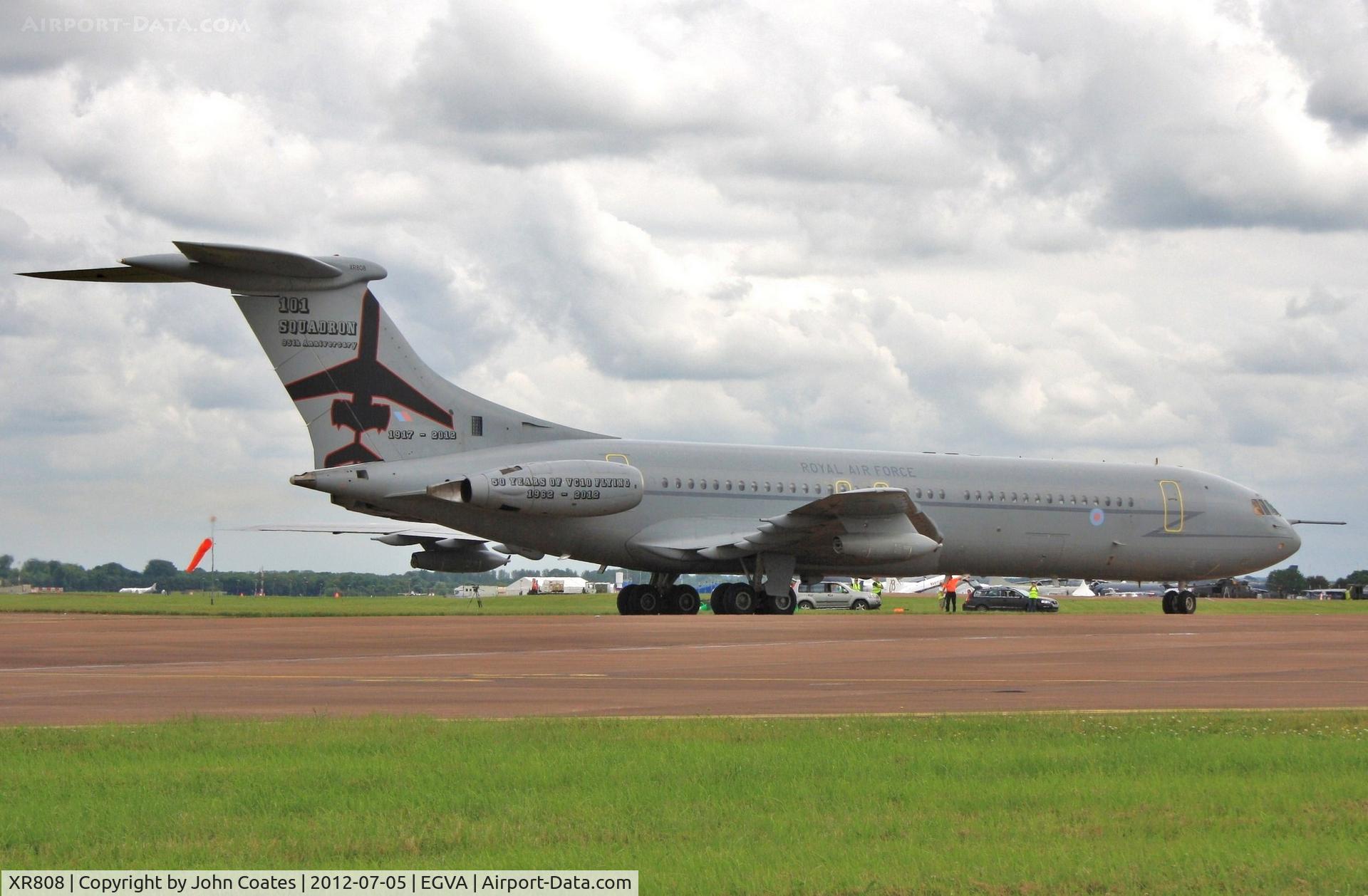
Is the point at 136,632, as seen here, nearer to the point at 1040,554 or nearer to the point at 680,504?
the point at 680,504

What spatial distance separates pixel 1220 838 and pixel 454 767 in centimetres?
434

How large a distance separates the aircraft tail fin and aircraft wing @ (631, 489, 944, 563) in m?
5.40

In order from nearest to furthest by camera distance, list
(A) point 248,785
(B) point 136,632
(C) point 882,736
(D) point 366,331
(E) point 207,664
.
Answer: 1. (A) point 248,785
2. (C) point 882,736
3. (E) point 207,664
4. (B) point 136,632
5. (D) point 366,331

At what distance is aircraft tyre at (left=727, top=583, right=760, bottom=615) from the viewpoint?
37781 millimetres

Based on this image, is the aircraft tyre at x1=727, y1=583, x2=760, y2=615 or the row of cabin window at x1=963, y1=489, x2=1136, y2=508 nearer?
the aircraft tyre at x1=727, y1=583, x2=760, y2=615

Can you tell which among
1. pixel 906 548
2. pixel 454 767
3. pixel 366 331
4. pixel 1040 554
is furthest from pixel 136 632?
pixel 1040 554

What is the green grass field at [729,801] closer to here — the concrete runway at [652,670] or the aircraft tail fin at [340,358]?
the concrete runway at [652,670]

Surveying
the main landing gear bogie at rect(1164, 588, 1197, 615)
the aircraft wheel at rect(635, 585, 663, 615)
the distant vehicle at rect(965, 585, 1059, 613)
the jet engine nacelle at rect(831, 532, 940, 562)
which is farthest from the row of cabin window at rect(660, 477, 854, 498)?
→ the distant vehicle at rect(965, 585, 1059, 613)

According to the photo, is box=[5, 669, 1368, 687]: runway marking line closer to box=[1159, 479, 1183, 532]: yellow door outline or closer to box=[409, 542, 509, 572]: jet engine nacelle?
box=[409, 542, 509, 572]: jet engine nacelle

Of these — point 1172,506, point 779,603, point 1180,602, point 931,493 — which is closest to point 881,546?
point 779,603

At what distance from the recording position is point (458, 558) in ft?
139

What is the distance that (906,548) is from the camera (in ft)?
123

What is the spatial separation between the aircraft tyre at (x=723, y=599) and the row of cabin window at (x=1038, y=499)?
6869 mm

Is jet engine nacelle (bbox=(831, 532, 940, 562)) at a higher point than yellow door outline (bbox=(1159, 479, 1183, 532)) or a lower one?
lower
